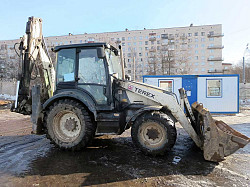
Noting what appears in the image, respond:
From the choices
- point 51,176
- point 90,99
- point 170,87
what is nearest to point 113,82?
point 90,99

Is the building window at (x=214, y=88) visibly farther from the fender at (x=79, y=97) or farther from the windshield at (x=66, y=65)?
the windshield at (x=66, y=65)

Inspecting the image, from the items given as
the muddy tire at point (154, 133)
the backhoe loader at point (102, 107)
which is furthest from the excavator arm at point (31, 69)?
the muddy tire at point (154, 133)

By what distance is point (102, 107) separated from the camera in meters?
4.43

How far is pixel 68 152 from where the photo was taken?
4418 mm

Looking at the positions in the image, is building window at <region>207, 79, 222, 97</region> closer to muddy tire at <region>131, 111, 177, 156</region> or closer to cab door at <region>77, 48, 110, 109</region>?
muddy tire at <region>131, 111, 177, 156</region>

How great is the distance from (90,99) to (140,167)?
197 centimetres

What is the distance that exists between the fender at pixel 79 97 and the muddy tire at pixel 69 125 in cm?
12

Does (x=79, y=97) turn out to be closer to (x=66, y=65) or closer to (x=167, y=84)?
(x=66, y=65)

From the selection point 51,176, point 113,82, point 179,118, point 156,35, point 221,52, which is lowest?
point 51,176

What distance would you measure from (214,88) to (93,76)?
366 inches

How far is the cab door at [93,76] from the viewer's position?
4422 millimetres

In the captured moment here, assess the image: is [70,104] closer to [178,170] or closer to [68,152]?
[68,152]

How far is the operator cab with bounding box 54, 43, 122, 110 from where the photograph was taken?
14.5 ft

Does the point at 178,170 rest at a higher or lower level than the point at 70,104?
lower
